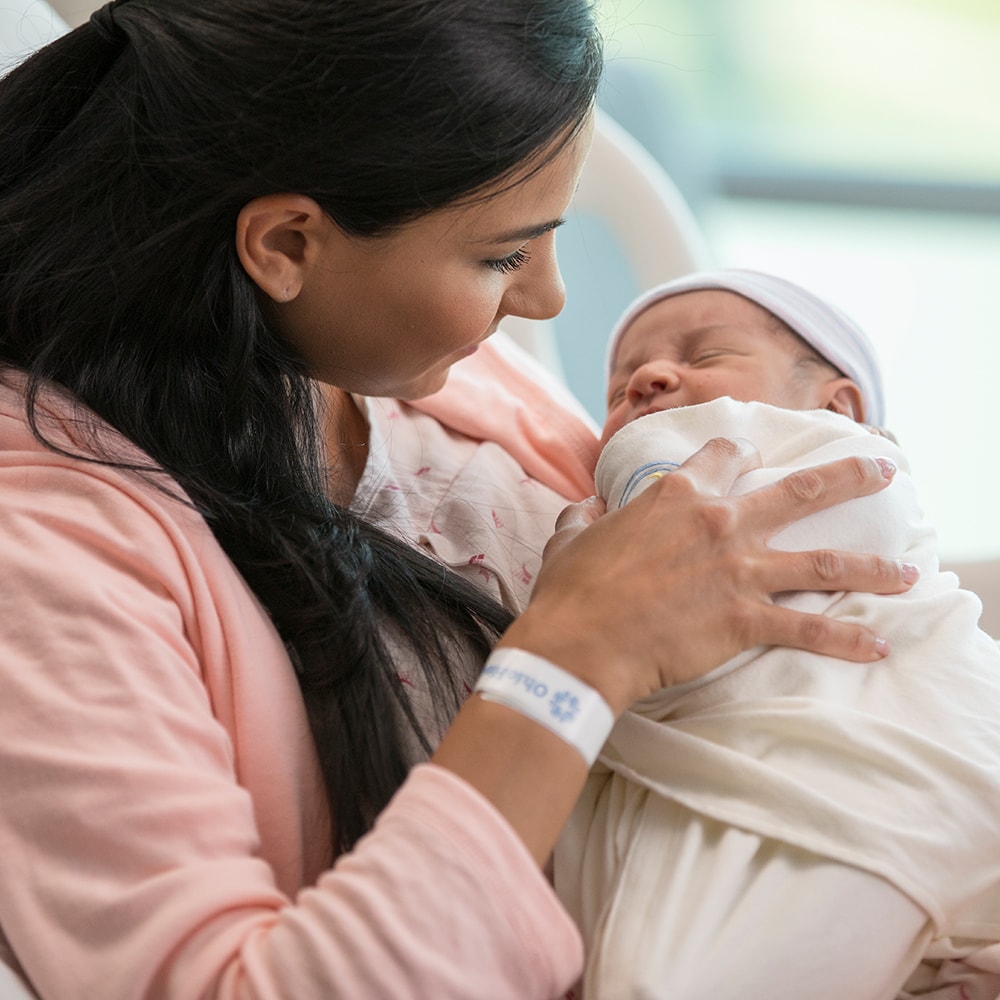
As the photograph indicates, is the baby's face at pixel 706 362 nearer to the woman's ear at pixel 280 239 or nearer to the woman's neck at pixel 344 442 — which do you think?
the woman's neck at pixel 344 442

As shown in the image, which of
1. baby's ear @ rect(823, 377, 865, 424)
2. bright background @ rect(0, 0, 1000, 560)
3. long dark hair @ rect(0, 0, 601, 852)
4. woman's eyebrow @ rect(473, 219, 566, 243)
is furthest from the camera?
bright background @ rect(0, 0, 1000, 560)

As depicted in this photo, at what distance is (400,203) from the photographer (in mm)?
1021

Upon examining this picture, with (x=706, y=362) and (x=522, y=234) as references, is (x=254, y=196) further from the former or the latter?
(x=706, y=362)

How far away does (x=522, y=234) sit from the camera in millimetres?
1087

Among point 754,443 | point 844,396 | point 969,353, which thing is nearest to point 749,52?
point 969,353

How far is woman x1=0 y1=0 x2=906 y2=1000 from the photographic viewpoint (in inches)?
30.2

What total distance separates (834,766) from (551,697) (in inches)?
9.6

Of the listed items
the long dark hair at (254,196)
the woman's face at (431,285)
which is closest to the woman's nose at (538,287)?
the woman's face at (431,285)

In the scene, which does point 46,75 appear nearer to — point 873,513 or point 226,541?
point 226,541

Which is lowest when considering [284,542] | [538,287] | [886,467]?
[284,542]

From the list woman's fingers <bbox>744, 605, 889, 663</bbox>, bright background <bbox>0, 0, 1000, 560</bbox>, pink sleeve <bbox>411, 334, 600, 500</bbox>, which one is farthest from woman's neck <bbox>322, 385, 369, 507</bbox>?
bright background <bbox>0, 0, 1000, 560</bbox>

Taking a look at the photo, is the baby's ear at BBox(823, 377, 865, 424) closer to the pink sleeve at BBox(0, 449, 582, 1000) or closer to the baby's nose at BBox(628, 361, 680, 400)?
the baby's nose at BBox(628, 361, 680, 400)

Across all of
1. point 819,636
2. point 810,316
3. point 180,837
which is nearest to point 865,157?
point 810,316

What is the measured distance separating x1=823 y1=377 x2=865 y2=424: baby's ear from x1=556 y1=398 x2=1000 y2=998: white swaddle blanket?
387 mm
